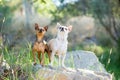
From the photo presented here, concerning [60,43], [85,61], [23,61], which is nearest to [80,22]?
[85,61]

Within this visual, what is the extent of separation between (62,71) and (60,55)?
0.26m

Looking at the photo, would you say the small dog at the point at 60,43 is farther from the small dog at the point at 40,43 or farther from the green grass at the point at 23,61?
the green grass at the point at 23,61

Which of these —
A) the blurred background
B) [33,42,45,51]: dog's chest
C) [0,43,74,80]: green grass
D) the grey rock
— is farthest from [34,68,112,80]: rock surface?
the blurred background

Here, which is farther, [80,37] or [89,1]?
[80,37]

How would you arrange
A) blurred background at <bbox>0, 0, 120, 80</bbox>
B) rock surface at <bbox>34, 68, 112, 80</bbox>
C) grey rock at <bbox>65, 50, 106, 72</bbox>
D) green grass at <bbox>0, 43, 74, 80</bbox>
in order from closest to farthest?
rock surface at <bbox>34, 68, 112, 80</bbox>
green grass at <bbox>0, 43, 74, 80</bbox>
grey rock at <bbox>65, 50, 106, 72</bbox>
blurred background at <bbox>0, 0, 120, 80</bbox>

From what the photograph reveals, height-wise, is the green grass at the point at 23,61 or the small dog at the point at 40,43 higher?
the small dog at the point at 40,43

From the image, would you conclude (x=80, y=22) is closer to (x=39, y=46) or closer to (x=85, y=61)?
(x=85, y=61)

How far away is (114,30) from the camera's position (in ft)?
59.4

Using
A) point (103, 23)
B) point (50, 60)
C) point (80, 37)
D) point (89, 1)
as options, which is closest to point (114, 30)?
point (103, 23)

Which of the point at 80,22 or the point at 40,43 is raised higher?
the point at 40,43

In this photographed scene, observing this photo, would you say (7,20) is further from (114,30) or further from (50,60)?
(50,60)

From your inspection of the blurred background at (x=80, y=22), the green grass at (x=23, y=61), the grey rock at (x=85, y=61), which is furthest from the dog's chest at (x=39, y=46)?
the blurred background at (x=80, y=22)

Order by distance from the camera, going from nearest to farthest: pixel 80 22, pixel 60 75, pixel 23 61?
pixel 60 75
pixel 23 61
pixel 80 22

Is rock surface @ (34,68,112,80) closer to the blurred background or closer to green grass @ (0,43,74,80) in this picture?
green grass @ (0,43,74,80)
